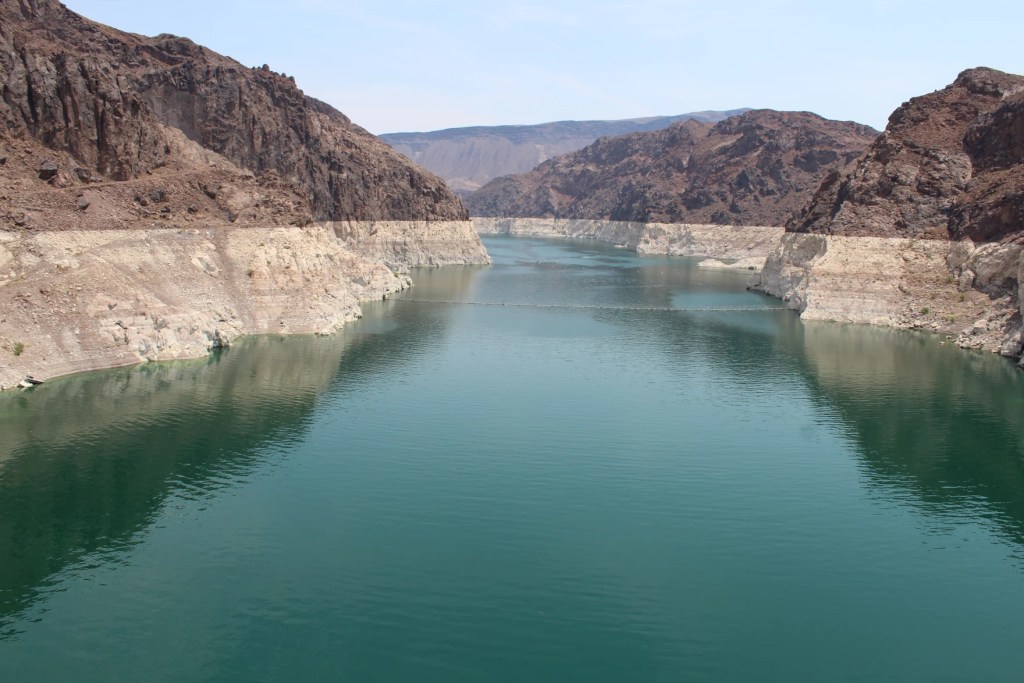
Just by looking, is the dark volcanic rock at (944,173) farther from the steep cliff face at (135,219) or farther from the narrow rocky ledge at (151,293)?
the narrow rocky ledge at (151,293)

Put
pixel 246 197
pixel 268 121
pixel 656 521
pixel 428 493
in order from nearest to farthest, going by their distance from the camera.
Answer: pixel 656 521 → pixel 428 493 → pixel 246 197 → pixel 268 121

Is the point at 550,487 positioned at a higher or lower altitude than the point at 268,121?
lower

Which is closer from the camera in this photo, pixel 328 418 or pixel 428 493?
pixel 428 493

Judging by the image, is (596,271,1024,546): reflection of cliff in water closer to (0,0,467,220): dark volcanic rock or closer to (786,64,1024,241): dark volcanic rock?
(786,64,1024,241): dark volcanic rock

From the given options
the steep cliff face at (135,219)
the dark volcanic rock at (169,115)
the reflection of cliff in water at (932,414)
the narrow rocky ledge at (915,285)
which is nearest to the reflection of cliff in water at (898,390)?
the reflection of cliff in water at (932,414)

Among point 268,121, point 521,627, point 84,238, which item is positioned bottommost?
point 521,627

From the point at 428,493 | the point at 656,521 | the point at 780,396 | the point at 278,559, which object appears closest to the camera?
the point at 278,559

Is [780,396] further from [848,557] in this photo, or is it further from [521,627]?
[521,627]

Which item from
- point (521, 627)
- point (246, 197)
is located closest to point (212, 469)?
point (521, 627)

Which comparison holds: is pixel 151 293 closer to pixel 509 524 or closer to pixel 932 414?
pixel 509 524
